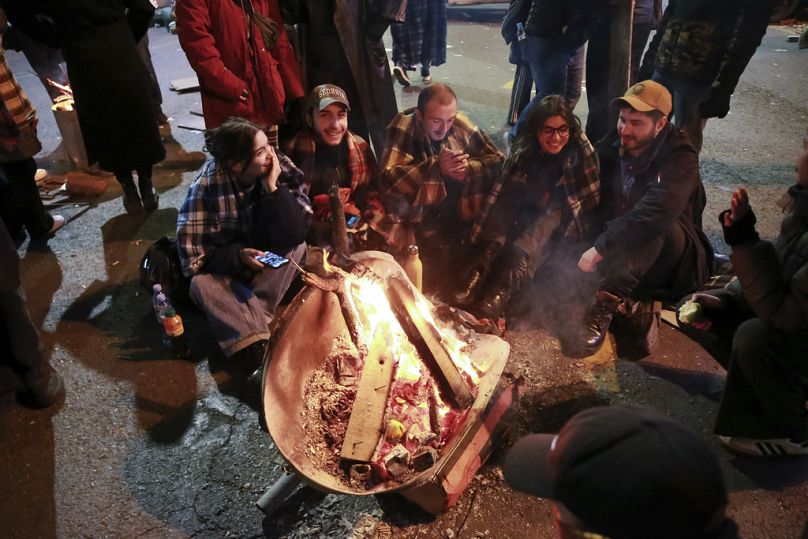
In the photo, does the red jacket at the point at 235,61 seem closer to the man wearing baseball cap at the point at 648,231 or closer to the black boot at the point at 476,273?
the black boot at the point at 476,273

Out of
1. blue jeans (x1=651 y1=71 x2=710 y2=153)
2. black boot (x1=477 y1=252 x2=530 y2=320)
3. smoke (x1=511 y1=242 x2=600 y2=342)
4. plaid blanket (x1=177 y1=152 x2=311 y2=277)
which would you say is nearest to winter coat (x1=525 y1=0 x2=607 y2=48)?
blue jeans (x1=651 y1=71 x2=710 y2=153)

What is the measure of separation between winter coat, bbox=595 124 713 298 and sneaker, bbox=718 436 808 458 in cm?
124

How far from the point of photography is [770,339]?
109 inches

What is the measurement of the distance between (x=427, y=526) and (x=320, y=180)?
2630 mm

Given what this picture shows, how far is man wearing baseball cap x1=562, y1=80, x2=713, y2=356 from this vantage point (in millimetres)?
3674

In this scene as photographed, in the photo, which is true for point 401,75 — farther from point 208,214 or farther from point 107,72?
point 208,214

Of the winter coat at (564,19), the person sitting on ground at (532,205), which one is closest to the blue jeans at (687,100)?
the winter coat at (564,19)

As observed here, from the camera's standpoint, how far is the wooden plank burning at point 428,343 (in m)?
2.78

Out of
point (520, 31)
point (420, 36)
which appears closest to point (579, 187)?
point (520, 31)

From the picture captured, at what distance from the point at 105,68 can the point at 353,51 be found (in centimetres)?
211

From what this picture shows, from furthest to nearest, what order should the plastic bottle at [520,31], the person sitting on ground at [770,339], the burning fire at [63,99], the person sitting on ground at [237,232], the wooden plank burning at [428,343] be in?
1. the plastic bottle at [520,31]
2. the burning fire at [63,99]
3. the person sitting on ground at [237,232]
4. the wooden plank burning at [428,343]
5. the person sitting on ground at [770,339]

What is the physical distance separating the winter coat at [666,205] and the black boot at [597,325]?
313 millimetres

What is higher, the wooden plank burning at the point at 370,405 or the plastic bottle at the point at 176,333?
the wooden plank burning at the point at 370,405

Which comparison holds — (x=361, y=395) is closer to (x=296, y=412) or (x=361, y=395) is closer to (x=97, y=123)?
(x=296, y=412)
